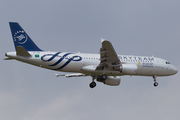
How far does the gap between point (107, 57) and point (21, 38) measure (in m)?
10.5

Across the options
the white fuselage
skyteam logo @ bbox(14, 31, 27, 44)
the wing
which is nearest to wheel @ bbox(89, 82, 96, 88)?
the white fuselage

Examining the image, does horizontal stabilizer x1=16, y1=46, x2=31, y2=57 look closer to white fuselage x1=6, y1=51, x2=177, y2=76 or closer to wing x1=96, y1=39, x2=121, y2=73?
white fuselage x1=6, y1=51, x2=177, y2=76

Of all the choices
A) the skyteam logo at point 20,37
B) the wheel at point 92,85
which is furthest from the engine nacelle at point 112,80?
the skyteam logo at point 20,37

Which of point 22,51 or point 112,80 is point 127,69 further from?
point 22,51

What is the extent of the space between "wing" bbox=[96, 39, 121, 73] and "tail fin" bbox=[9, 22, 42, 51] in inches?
311

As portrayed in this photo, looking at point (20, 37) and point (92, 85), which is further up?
point (20, 37)

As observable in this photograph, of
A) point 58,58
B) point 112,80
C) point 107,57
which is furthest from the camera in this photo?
point 112,80

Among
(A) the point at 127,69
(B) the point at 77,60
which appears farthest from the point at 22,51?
(A) the point at 127,69

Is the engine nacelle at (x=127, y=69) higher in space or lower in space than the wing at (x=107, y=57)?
lower

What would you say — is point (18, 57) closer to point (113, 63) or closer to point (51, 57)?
point (51, 57)

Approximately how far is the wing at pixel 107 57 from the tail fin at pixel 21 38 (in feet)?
25.9

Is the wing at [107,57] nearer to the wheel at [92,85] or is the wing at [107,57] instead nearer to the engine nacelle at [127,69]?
the engine nacelle at [127,69]

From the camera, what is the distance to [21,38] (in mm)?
33969

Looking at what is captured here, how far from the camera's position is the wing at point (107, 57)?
1185 inches
